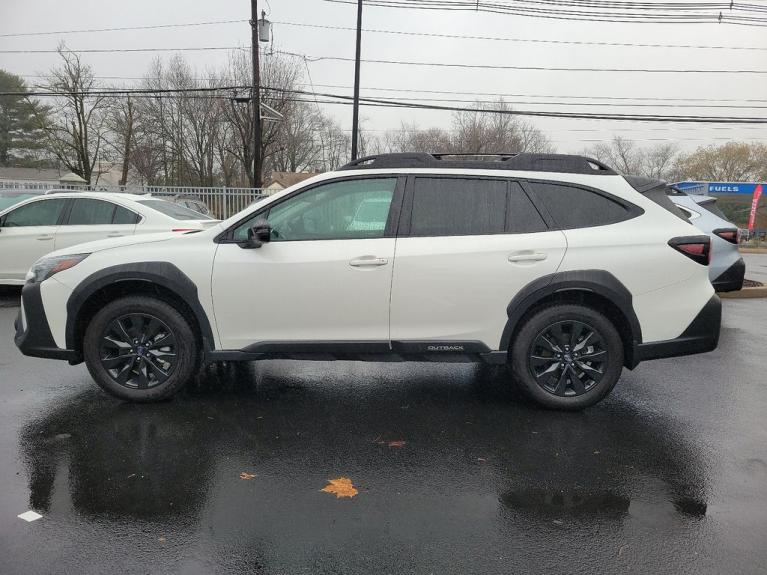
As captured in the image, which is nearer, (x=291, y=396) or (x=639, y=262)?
(x=639, y=262)

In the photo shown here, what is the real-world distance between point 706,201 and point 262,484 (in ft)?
25.6

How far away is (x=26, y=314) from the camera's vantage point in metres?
4.16

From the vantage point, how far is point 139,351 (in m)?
4.17

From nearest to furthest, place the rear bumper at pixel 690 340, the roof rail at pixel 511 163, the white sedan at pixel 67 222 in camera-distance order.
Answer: the rear bumper at pixel 690 340
the roof rail at pixel 511 163
the white sedan at pixel 67 222

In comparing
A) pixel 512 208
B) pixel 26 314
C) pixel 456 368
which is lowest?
pixel 456 368

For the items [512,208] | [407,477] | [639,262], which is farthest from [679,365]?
[407,477]

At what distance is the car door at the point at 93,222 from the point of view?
8281 millimetres

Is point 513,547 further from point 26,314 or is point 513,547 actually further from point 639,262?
point 26,314

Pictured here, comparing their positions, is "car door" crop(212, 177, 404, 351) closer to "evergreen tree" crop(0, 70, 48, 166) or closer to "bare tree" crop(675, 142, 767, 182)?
"evergreen tree" crop(0, 70, 48, 166)

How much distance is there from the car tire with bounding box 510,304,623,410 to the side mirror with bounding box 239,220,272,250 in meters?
1.97

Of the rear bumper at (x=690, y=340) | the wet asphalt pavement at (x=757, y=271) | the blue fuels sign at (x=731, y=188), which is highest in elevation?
the blue fuels sign at (x=731, y=188)

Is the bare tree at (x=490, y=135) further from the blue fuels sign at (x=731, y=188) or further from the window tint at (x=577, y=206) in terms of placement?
the window tint at (x=577, y=206)

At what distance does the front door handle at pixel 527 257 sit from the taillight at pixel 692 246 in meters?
0.95

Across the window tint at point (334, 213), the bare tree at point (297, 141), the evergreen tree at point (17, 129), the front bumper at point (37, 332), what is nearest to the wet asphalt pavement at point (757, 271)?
the window tint at point (334, 213)
